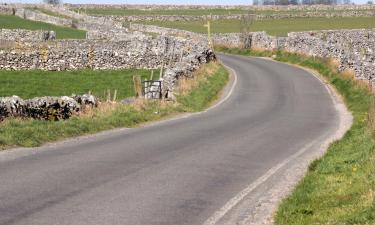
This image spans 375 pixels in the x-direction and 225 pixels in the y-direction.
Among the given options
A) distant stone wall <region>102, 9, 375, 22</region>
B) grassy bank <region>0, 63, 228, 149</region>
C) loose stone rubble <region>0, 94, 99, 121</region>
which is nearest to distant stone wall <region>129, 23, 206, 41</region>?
distant stone wall <region>102, 9, 375, 22</region>

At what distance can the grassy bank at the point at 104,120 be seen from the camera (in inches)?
704

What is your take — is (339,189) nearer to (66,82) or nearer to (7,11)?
(66,82)

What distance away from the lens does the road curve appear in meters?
11.0

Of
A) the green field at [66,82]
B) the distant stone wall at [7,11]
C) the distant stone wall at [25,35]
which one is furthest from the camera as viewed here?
the distant stone wall at [7,11]

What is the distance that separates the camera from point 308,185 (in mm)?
13844

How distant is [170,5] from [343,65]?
10856cm

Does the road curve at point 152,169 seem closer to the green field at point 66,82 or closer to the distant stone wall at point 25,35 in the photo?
the green field at point 66,82

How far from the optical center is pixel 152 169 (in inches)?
584

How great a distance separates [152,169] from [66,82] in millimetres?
23841

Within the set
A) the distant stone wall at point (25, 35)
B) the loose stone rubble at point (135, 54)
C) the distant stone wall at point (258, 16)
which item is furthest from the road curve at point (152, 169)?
the distant stone wall at point (258, 16)

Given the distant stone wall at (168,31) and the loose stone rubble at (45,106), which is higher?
the loose stone rubble at (45,106)

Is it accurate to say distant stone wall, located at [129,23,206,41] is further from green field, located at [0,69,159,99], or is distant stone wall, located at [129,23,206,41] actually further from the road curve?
the road curve

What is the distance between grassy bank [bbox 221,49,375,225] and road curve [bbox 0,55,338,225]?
3.93 ft

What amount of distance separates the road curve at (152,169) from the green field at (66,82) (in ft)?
29.2
